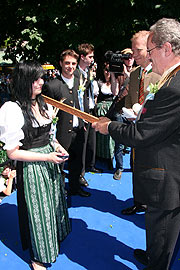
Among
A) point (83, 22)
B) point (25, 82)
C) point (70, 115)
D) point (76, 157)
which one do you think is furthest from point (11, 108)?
point (83, 22)

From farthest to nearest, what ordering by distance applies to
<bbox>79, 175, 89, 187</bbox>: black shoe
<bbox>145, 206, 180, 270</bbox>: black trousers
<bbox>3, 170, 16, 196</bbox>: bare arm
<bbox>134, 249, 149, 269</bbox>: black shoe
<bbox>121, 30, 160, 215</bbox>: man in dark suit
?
<bbox>79, 175, 89, 187</bbox>: black shoe, <bbox>3, 170, 16, 196</bbox>: bare arm, <bbox>121, 30, 160, 215</bbox>: man in dark suit, <bbox>134, 249, 149, 269</bbox>: black shoe, <bbox>145, 206, 180, 270</bbox>: black trousers

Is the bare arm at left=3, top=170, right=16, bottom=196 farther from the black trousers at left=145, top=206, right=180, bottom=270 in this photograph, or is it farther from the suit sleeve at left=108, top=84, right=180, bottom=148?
the suit sleeve at left=108, top=84, right=180, bottom=148

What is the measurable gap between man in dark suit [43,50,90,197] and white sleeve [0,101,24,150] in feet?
4.60

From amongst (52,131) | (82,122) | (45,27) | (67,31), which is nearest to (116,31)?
(67,31)

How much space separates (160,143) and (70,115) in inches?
76.7

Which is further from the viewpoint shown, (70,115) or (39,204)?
(70,115)

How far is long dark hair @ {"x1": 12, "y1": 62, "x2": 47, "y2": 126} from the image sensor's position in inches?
95.6

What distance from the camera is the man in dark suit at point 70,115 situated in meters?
3.70

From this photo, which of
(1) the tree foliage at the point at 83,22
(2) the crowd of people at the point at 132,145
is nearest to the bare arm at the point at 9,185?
(2) the crowd of people at the point at 132,145

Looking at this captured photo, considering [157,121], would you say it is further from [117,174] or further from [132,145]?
[117,174]

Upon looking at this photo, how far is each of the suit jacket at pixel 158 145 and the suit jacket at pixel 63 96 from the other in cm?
162

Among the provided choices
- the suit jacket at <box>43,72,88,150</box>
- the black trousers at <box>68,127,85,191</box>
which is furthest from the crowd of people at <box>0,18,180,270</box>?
the black trousers at <box>68,127,85,191</box>

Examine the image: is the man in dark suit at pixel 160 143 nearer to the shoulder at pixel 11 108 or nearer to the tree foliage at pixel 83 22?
the shoulder at pixel 11 108

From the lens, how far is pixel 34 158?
7.98ft
